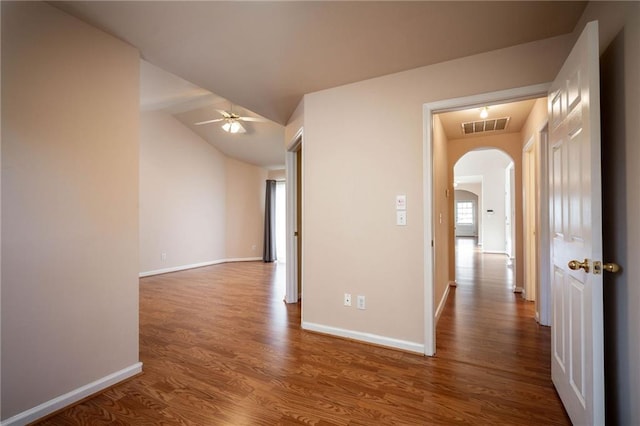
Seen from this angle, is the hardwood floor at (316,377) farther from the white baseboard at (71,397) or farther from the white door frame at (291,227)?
the white door frame at (291,227)

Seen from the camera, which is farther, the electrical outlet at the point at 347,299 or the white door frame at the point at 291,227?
the white door frame at the point at 291,227

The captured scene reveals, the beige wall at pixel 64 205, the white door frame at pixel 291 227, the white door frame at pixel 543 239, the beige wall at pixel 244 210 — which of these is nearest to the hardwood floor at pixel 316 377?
the white door frame at pixel 543 239

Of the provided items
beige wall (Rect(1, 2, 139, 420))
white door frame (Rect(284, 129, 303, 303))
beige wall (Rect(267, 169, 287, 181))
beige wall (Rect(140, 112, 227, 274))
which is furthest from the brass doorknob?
beige wall (Rect(267, 169, 287, 181))

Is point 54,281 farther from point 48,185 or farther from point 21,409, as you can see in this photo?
point 21,409

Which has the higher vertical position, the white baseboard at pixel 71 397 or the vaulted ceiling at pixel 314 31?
the vaulted ceiling at pixel 314 31

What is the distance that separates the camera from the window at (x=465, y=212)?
1608cm

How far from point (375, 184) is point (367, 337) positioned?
139 cm

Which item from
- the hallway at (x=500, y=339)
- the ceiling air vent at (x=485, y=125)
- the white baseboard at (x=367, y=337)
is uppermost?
the ceiling air vent at (x=485, y=125)

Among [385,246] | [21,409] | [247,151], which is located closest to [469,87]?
[385,246]

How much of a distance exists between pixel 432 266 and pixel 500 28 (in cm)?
175

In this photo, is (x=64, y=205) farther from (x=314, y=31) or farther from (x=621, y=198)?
(x=621, y=198)

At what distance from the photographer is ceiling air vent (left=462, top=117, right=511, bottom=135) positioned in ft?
12.7

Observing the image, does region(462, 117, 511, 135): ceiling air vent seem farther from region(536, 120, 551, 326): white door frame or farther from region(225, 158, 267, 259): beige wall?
region(225, 158, 267, 259): beige wall

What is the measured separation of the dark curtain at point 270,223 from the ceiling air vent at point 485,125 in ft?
16.8
